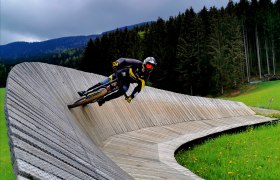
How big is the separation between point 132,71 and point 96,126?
89.5 inches

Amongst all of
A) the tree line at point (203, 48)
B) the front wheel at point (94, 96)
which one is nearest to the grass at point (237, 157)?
the front wheel at point (94, 96)

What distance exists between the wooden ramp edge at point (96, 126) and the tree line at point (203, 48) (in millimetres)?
39809

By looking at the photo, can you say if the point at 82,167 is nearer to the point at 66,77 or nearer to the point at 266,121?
the point at 66,77

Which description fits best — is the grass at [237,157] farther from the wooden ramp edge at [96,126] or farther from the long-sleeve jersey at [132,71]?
the long-sleeve jersey at [132,71]

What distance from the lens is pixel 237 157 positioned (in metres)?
13.0

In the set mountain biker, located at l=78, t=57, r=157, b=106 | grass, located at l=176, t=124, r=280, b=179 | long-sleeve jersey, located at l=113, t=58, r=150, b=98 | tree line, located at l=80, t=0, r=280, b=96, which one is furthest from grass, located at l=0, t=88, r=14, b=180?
tree line, located at l=80, t=0, r=280, b=96

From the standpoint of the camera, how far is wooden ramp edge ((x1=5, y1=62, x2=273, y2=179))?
3755mm

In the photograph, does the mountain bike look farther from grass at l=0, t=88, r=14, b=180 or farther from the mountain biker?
grass at l=0, t=88, r=14, b=180

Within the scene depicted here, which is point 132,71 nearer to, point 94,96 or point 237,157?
point 94,96

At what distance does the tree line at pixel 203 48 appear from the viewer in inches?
2559

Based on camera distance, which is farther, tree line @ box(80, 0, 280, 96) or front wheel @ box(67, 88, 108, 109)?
tree line @ box(80, 0, 280, 96)

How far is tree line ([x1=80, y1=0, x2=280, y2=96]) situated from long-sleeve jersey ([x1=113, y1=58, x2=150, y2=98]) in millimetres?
49809

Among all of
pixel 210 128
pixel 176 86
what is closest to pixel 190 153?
pixel 210 128

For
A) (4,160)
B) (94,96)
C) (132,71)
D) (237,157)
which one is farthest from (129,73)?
(4,160)
